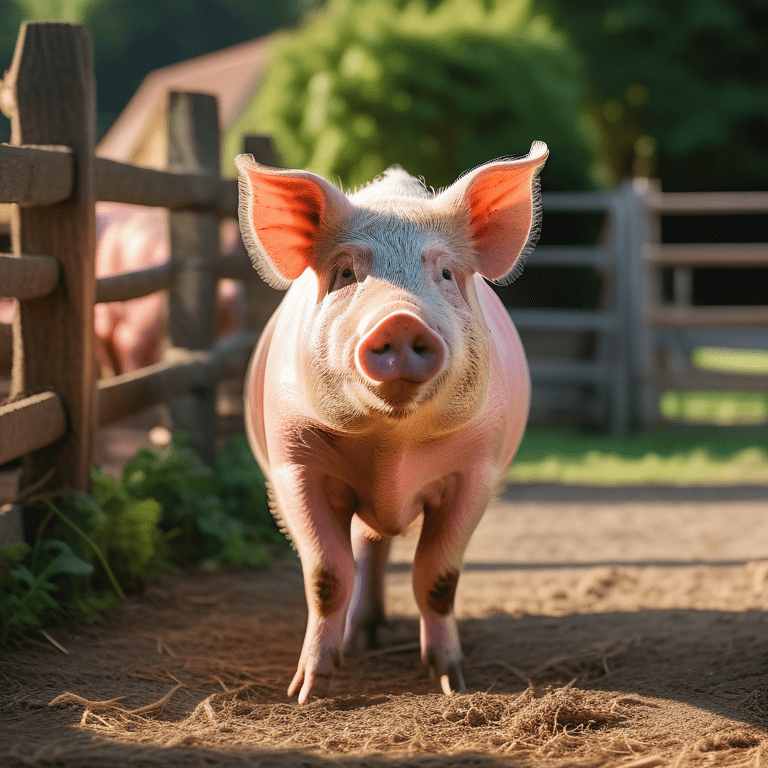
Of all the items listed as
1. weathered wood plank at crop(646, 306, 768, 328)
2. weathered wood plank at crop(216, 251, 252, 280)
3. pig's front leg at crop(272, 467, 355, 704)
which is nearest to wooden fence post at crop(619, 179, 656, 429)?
weathered wood plank at crop(646, 306, 768, 328)

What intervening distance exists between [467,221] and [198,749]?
1.41m

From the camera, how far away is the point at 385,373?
6.95ft

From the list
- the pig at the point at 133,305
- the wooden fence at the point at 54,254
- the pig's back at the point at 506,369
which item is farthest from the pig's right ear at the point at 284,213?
the pig at the point at 133,305

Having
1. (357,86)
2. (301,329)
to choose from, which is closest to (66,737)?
(301,329)

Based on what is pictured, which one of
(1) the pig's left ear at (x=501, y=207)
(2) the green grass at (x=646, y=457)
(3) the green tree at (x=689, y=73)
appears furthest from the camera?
(3) the green tree at (x=689, y=73)

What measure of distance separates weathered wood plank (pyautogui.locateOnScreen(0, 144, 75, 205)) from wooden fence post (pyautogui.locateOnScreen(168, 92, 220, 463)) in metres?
1.58

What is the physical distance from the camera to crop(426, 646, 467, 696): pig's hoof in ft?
8.93

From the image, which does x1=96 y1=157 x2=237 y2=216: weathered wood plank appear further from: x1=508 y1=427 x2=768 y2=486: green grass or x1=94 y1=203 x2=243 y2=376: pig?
x1=508 y1=427 x2=768 y2=486: green grass

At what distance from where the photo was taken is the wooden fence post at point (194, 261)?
15.8 ft

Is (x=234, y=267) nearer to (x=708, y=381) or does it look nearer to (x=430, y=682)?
→ (x=430, y=682)

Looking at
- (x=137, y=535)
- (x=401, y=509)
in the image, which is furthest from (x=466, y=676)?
(x=137, y=535)

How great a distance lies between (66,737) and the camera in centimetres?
222

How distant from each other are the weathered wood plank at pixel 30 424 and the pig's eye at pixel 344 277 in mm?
1072

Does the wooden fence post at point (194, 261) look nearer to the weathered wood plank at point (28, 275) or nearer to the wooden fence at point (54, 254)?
the wooden fence at point (54, 254)
